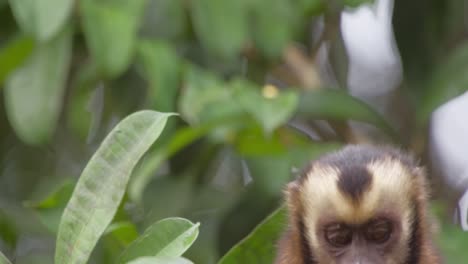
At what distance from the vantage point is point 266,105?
2.55 metres

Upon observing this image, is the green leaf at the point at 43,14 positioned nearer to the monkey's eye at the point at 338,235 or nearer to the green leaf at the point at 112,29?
the green leaf at the point at 112,29

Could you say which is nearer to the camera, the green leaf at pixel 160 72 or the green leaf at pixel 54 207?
the green leaf at pixel 54 207

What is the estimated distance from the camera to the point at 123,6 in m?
2.64

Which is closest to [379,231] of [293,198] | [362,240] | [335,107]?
[362,240]

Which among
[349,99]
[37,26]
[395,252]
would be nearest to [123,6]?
[37,26]

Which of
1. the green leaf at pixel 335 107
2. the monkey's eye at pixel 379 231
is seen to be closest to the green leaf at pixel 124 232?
the monkey's eye at pixel 379 231

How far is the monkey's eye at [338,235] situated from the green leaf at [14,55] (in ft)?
2.76

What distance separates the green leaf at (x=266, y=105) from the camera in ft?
8.23

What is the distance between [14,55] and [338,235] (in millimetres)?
889

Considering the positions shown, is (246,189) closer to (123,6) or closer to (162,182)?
(162,182)

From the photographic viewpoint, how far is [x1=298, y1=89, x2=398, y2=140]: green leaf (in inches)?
114

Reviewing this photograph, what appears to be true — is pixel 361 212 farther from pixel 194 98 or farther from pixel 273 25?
pixel 273 25

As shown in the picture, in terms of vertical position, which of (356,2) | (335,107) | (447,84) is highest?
(356,2)

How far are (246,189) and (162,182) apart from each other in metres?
0.21
